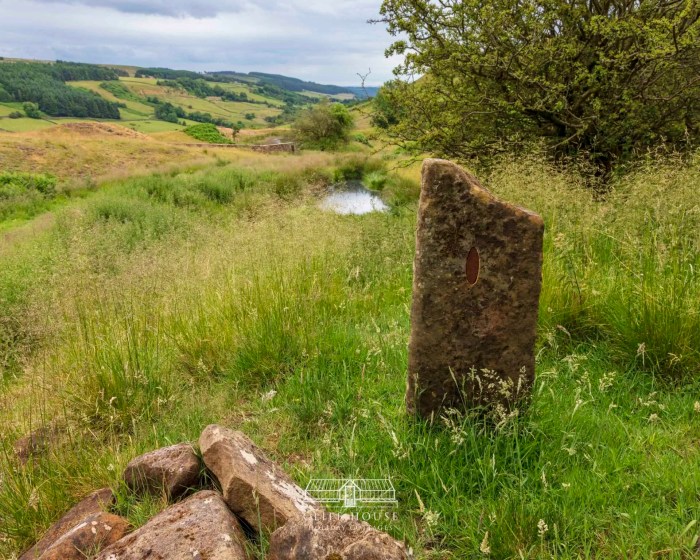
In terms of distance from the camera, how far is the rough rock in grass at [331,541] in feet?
5.60

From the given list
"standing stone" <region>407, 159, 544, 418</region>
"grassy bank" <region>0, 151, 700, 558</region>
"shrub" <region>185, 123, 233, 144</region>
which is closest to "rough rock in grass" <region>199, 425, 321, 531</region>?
"grassy bank" <region>0, 151, 700, 558</region>

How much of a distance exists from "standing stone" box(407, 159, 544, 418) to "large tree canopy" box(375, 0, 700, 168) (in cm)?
570

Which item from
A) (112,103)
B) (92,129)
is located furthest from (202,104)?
(92,129)

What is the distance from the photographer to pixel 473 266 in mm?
2768

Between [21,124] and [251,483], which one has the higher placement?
[21,124]

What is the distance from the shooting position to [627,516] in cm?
206

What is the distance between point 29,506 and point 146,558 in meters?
1.26

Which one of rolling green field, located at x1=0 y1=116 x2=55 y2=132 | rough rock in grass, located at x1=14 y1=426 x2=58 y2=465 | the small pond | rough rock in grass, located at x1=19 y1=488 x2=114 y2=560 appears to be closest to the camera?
rough rock in grass, located at x1=19 y1=488 x2=114 y2=560

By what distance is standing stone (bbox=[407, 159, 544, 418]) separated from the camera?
2.71 m

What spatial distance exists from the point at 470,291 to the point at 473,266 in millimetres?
150

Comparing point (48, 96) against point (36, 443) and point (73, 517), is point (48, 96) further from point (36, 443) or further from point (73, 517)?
point (73, 517)

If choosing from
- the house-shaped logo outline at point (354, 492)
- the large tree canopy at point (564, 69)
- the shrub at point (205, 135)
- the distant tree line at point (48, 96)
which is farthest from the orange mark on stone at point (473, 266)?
the distant tree line at point (48, 96)

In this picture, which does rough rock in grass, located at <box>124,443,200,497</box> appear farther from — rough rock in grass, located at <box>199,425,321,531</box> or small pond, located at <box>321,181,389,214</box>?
small pond, located at <box>321,181,389,214</box>

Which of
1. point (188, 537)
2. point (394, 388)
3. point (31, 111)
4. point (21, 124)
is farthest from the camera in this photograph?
point (31, 111)
